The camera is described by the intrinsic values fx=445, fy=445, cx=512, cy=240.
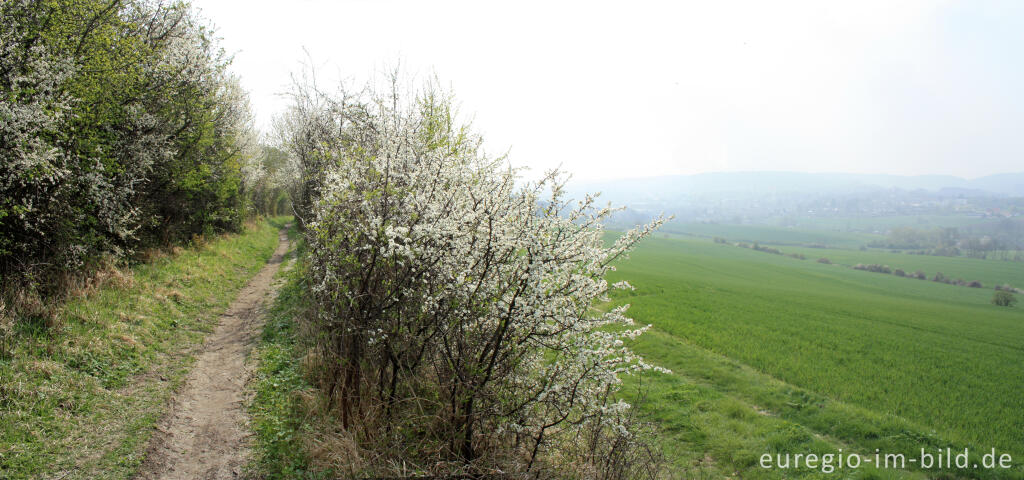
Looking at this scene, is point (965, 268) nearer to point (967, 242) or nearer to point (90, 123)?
point (967, 242)

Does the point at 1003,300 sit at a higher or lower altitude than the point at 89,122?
lower

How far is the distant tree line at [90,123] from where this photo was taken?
7.53 metres


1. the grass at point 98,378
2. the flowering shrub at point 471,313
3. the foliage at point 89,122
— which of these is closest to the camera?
the flowering shrub at point 471,313

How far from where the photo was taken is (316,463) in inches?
222

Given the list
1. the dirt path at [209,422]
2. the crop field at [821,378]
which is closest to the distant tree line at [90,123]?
the dirt path at [209,422]

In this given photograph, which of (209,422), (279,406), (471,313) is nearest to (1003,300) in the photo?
(471,313)

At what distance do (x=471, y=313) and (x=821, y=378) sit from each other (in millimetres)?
14148

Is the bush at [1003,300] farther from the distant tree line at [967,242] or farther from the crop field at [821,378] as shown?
the distant tree line at [967,242]

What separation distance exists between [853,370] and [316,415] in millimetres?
17117

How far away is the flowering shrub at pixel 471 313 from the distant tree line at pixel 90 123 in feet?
19.3

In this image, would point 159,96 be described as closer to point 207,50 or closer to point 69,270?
point 207,50

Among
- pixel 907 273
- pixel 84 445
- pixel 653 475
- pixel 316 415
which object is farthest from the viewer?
pixel 907 273

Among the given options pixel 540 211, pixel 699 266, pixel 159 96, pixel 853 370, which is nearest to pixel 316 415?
pixel 540 211

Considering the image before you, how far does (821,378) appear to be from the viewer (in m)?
14.1
